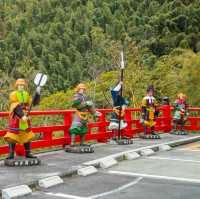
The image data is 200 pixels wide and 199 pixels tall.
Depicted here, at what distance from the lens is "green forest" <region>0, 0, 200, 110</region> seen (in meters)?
28.2

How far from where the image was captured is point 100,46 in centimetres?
4384

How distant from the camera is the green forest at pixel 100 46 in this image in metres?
28.2

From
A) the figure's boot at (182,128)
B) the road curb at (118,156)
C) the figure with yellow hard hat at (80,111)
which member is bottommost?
the road curb at (118,156)

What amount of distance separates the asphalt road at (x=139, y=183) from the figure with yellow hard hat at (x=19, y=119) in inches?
52.1

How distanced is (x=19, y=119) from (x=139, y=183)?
8.11 feet

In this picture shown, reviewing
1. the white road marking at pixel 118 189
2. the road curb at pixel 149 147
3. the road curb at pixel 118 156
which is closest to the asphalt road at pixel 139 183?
the white road marking at pixel 118 189

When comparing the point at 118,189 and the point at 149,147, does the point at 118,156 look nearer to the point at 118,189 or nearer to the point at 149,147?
the point at 149,147

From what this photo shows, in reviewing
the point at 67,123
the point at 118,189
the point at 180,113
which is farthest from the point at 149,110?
the point at 118,189

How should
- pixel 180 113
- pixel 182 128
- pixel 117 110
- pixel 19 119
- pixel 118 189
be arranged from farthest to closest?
pixel 182 128 < pixel 180 113 < pixel 117 110 < pixel 19 119 < pixel 118 189

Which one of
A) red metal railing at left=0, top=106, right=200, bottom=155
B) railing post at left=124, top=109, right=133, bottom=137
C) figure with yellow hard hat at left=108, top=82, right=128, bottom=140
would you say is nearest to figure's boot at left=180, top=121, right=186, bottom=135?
red metal railing at left=0, top=106, right=200, bottom=155

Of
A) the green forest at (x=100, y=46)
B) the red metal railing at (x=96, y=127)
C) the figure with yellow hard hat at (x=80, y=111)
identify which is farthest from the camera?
the green forest at (x=100, y=46)

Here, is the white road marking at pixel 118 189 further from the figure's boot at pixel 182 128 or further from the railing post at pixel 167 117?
the railing post at pixel 167 117

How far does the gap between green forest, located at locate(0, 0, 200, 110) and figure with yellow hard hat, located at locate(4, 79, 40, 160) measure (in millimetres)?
12552

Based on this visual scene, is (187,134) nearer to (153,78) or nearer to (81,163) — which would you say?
(81,163)
